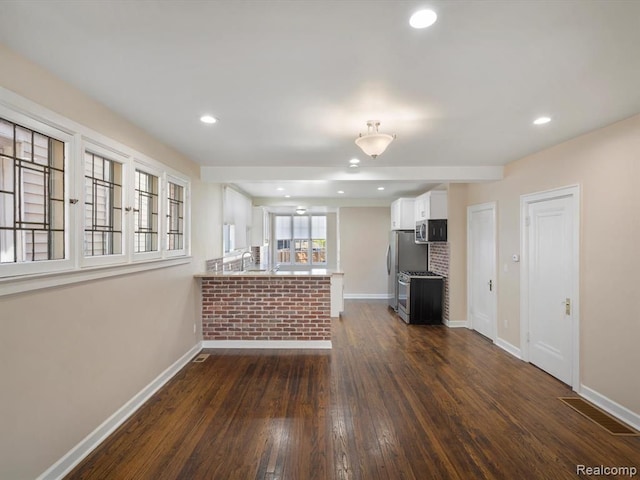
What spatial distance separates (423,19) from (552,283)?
335cm

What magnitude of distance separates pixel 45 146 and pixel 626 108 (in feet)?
13.7

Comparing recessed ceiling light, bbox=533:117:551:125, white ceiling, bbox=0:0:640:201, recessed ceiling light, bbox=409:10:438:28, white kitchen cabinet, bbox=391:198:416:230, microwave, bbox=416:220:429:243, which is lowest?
microwave, bbox=416:220:429:243

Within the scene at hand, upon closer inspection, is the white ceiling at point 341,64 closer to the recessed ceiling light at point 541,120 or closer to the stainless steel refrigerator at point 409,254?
the recessed ceiling light at point 541,120

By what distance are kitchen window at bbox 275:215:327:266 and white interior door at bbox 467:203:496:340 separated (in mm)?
4163

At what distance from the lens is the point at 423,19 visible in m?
1.41

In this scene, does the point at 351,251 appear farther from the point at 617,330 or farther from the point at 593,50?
the point at 593,50

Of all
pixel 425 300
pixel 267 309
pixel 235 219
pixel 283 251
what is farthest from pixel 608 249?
pixel 283 251

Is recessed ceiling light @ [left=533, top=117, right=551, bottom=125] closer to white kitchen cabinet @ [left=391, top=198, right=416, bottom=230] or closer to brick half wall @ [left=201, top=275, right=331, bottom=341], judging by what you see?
brick half wall @ [left=201, top=275, right=331, bottom=341]

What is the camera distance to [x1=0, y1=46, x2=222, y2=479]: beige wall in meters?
1.69

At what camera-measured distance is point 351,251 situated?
312 inches

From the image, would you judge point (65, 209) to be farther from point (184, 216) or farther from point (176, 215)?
point (184, 216)

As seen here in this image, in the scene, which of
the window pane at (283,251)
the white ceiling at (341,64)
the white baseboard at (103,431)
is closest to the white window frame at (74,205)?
the white ceiling at (341,64)

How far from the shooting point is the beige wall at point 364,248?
25.8 feet

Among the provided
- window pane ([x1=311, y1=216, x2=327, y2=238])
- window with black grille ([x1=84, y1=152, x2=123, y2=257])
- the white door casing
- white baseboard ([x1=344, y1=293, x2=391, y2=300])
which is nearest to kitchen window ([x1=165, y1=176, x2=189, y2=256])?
window with black grille ([x1=84, y1=152, x2=123, y2=257])
